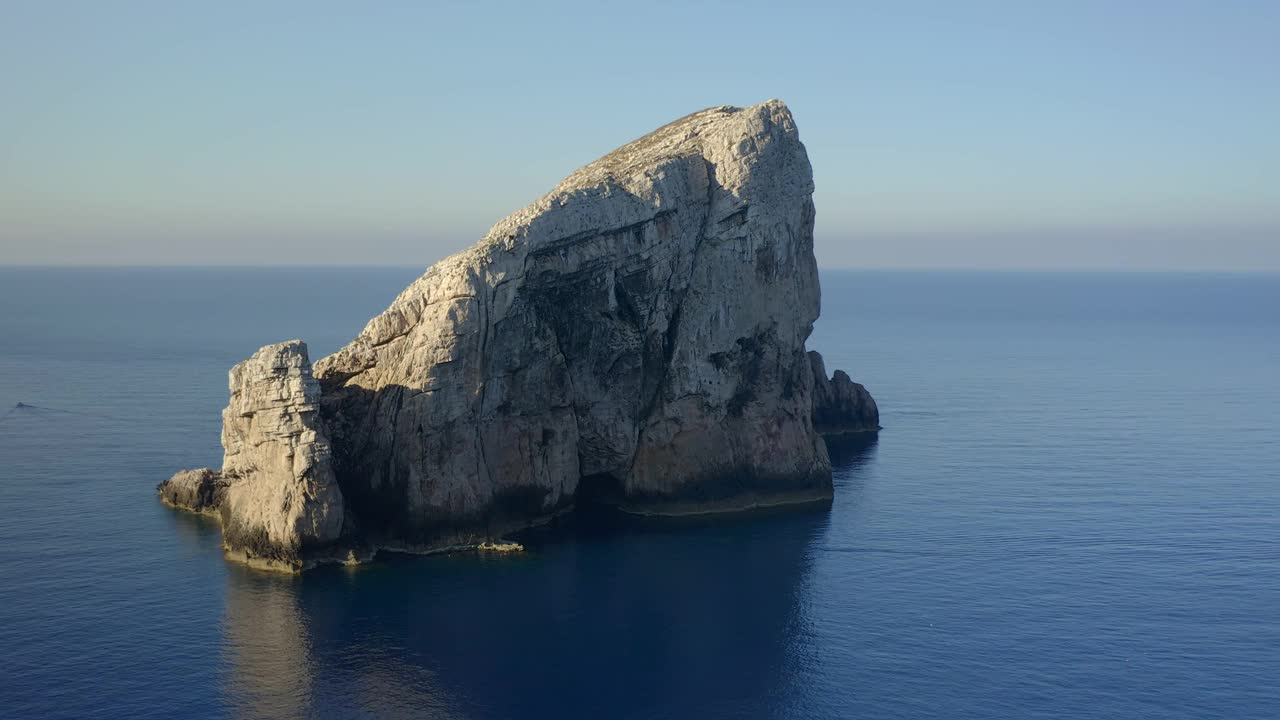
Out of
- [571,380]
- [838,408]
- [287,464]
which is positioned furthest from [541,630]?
[838,408]

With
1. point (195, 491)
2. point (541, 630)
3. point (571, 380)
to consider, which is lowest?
point (541, 630)

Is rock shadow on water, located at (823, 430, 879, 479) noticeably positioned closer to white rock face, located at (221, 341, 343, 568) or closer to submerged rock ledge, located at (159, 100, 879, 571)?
submerged rock ledge, located at (159, 100, 879, 571)

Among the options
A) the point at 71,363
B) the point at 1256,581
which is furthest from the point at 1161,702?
the point at 71,363

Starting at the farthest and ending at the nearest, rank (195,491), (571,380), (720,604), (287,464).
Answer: (195,491) → (571,380) → (287,464) → (720,604)

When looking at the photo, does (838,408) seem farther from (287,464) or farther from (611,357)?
(287,464)

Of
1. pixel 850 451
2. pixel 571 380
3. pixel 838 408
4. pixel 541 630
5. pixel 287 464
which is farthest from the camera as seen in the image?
pixel 838 408

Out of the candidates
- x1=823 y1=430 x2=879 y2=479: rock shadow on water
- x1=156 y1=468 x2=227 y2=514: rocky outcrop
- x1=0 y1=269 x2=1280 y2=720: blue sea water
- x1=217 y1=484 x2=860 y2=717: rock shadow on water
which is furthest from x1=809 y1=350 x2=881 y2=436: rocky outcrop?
x1=156 y1=468 x2=227 y2=514: rocky outcrop
